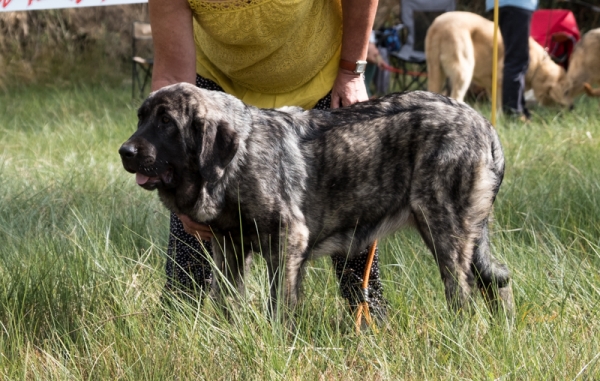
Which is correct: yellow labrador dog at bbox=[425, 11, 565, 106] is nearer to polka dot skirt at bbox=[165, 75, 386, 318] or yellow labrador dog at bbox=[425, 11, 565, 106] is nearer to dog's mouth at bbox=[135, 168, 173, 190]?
polka dot skirt at bbox=[165, 75, 386, 318]

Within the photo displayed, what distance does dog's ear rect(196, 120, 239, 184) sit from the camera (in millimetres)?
3014

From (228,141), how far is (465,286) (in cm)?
110

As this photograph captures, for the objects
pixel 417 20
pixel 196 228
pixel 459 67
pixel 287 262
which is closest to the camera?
pixel 287 262

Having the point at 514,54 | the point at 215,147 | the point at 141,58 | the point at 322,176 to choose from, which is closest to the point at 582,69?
the point at 514,54

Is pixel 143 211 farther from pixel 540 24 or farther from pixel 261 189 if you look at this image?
pixel 540 24

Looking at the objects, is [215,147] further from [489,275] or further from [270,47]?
[489,275]

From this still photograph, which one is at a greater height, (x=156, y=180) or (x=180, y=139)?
(x=180, y=139)

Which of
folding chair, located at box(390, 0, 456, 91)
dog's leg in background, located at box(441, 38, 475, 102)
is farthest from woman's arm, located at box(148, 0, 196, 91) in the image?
folding chair, located at box(390, 0, 456, 91)

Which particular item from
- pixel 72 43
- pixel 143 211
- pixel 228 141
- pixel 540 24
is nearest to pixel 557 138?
pixel 143 211

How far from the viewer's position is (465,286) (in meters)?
3.35

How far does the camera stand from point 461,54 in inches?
387

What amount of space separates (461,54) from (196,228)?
7.12 m

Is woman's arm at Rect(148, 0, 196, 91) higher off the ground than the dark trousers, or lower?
higher

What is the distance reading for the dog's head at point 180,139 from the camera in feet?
9.84
